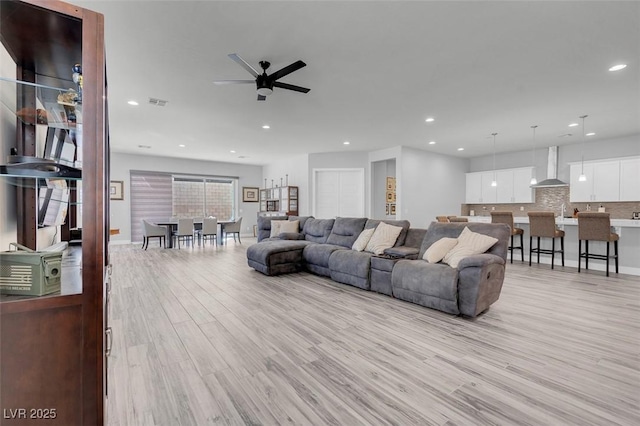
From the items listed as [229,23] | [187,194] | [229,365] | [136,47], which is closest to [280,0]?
[229,23]

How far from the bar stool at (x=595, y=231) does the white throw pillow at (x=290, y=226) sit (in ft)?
16.6

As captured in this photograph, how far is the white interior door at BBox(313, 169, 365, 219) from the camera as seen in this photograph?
8750 mm

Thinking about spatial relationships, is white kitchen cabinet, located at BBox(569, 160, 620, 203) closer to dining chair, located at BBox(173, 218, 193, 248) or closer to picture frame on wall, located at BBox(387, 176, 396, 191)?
picture frame on wall, located at BBox(387, 176, 396, 191)

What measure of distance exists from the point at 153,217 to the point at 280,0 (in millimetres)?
8921

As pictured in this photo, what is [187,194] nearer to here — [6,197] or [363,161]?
[363,161]

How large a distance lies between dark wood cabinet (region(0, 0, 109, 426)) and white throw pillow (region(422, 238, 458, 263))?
10.2 ft

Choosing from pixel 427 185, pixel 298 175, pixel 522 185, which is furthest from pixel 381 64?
pixel 522 185

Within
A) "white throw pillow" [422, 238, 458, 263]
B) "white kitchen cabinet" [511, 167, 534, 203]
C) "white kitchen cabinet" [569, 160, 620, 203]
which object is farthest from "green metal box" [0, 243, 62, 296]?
"white kitchen cabinet" [511, 167, 534, 203]

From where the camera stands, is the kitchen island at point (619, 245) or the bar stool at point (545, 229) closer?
the kitchen island at point (619, 245)

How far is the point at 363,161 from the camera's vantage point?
8.64 metres

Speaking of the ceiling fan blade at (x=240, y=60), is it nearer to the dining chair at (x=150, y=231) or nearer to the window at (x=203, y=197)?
the dining chair at (x=150, y=231)

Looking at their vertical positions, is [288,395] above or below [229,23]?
below

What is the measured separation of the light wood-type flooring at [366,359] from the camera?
1.58 metres

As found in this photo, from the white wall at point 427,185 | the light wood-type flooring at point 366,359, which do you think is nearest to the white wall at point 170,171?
the white wall at point 427,185
